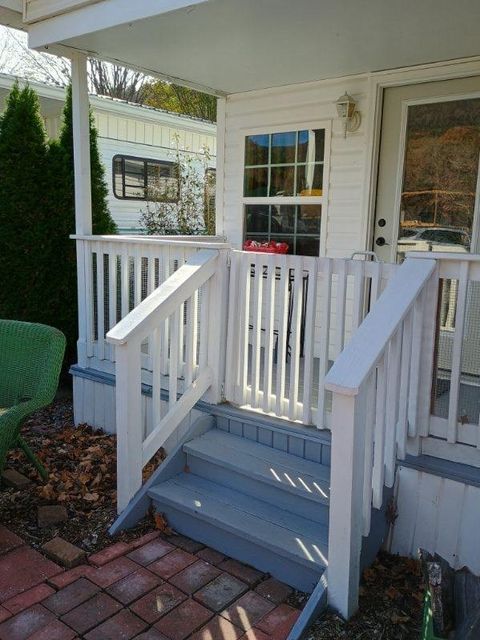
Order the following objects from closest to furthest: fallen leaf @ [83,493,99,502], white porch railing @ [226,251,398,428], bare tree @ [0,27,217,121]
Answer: white porch railing @ [226,251,398,428] < fallen leaf @ [83,493,99,502] < bare tree @ [0,27,217,121]

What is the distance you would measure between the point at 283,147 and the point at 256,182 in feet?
1.30

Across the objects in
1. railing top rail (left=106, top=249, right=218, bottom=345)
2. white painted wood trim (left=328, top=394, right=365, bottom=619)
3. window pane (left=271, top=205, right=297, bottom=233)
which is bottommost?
white painted wood trim (left=328, top=394, right=365, bottom=619)

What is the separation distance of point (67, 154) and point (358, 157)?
8.24ft

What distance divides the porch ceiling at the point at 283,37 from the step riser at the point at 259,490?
8.10 ft

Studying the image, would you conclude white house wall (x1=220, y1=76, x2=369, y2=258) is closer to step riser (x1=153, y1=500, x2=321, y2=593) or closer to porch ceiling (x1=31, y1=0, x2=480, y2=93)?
porch ceiling (x1=31, y1=0, x2=480, y2=93)

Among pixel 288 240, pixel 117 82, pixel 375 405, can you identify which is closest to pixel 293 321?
pixel 375 405

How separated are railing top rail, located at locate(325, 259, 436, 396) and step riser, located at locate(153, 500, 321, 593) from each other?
0.92 meters

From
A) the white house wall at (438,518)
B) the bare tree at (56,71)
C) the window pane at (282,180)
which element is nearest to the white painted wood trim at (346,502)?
the white house wall at (438,518)

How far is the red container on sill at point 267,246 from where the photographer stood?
4.74 m

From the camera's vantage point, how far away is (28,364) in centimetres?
333

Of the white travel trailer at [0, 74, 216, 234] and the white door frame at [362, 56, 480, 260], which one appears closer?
the white door frame at [362, 56, 480, 260]

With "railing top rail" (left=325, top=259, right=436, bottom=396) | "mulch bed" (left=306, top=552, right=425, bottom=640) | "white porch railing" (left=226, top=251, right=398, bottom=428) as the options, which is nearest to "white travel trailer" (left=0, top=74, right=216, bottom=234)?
"white porch railing" (left=226, top=251, right=398, bottom=428)

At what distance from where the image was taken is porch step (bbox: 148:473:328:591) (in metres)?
2.41

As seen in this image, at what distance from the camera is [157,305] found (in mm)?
2957
